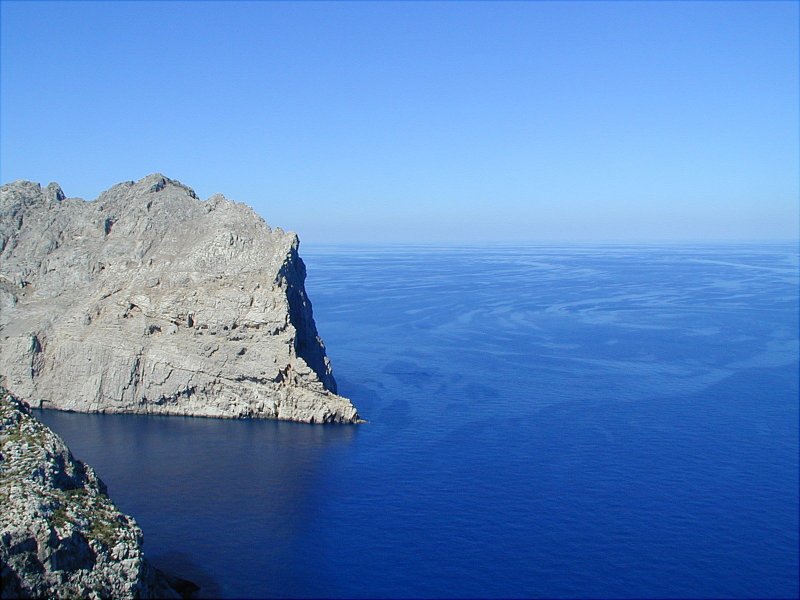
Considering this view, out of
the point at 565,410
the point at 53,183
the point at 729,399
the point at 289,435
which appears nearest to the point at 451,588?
the point at 289,435

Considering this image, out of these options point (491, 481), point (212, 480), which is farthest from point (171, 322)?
point (491, 481)

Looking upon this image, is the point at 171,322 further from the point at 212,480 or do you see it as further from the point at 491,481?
the point at 491,481

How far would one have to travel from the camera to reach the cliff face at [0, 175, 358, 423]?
3127 inches

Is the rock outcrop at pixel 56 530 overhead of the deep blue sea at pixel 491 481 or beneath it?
overhead

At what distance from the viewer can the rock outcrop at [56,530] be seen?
106 feet

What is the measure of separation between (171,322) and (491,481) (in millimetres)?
41854

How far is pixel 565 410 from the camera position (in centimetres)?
8306

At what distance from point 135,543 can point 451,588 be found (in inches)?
763

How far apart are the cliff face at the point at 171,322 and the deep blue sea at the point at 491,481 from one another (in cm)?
309

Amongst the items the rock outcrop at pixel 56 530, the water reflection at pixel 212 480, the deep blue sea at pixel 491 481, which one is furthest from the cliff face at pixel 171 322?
the rock outcrop at pixel 56 530

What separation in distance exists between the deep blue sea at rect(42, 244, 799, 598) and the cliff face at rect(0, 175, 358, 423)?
309 centimetres

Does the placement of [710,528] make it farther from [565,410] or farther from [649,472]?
[565,410]

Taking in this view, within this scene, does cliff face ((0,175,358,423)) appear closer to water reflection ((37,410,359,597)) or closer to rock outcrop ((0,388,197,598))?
water reflection ((37,410,359,597))

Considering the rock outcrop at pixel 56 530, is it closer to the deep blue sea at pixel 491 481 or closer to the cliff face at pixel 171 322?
the deep blue sea at pixel 491 481
